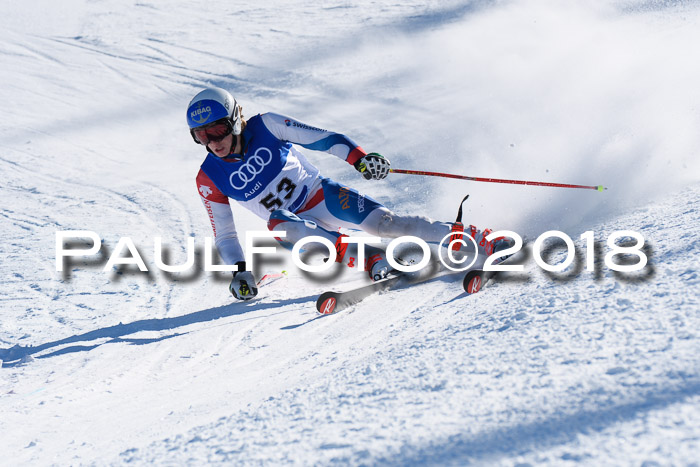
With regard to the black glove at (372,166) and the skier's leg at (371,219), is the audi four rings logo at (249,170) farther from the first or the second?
the black glove at (372,166)

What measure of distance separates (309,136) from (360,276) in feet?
3.51

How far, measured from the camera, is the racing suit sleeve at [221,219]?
14.5 ft

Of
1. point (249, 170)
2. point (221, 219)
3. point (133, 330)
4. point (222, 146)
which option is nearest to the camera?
point (133, 330)

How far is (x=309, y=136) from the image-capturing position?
4.35 meters

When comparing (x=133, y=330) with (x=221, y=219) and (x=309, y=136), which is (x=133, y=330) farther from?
(x=309, y=136)

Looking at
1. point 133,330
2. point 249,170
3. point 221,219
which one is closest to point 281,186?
point 249,170

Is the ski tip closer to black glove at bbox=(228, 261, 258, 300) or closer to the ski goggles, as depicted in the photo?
black glove at bbox=(228, 261, 258, 300)

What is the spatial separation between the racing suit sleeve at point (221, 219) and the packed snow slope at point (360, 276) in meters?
0.35

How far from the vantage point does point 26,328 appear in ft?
13.2

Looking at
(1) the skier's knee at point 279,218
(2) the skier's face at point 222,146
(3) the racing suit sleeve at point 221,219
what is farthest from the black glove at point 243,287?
(2) the skier's face at point 222,146

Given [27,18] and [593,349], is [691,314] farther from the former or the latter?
[27,18]

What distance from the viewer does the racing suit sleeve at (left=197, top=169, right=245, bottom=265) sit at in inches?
174

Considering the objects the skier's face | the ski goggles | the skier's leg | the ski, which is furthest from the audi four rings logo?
the ski

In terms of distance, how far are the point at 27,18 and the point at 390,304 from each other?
508 inches
